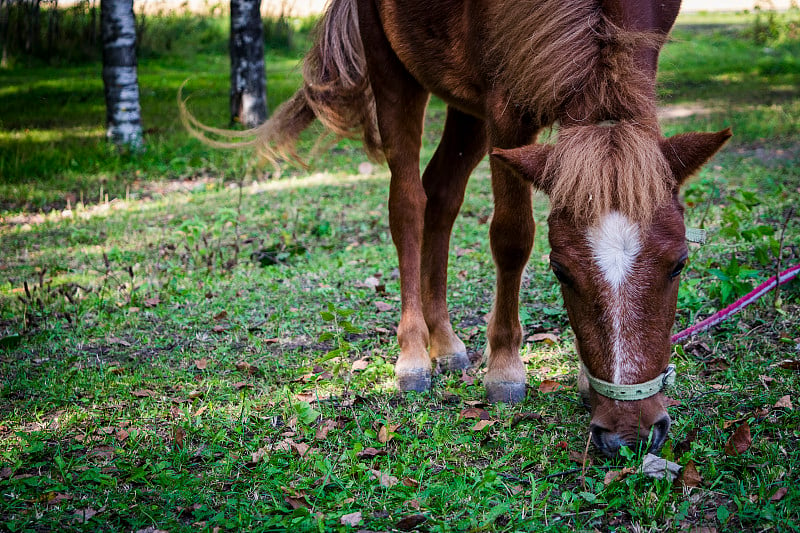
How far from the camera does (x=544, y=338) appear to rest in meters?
3.70

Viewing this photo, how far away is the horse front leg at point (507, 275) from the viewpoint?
2.88m

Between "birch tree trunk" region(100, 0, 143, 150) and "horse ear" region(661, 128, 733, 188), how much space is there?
26.5 ft

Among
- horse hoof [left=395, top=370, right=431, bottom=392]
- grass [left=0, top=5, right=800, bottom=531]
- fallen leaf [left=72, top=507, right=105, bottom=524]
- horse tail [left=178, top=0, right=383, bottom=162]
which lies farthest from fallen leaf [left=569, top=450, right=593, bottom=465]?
horse tail [left=178, top=0, right=383, bottom=162]

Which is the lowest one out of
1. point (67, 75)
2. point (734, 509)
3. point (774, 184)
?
point (734, 509)

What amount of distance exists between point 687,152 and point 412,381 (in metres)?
1.68

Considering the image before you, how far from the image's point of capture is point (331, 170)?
8867 mm

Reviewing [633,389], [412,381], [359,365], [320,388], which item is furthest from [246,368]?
[633,389]

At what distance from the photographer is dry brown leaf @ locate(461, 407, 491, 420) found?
294cm

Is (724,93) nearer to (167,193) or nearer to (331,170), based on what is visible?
(331,170)

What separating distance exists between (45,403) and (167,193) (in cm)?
491

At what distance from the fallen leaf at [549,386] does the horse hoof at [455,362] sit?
0.51m

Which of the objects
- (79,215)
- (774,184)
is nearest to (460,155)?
(774,184)

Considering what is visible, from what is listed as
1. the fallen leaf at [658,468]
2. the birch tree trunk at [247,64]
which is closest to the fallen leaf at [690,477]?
the fallen leaf at [658,468]

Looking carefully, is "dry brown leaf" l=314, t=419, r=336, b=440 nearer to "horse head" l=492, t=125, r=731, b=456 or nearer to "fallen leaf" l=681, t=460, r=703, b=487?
"horse head" l=492, t=125, r=731, b=456
